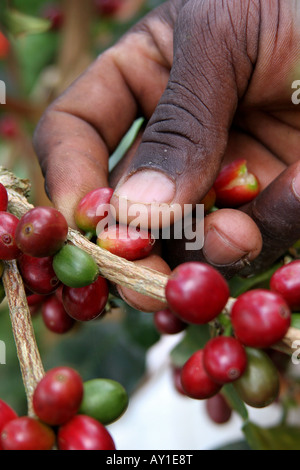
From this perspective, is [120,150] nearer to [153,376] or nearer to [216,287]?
[216,287]

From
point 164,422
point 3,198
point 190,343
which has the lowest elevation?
point 164,422

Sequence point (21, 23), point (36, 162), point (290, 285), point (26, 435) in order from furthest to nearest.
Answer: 1. point (36, 162)
2. point (21, 23)
3. point (290, 285)
4. point (26, 435)

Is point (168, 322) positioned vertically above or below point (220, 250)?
below

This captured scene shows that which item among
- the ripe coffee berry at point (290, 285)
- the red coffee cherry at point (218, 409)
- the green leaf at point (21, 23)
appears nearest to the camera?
the ripe coffee berry at point (290, 285)

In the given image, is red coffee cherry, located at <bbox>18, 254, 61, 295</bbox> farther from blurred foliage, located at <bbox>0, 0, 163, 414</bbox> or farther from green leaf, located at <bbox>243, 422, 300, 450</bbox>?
green leaf, located at <bbox>243, 422, 300, 450</bbox>

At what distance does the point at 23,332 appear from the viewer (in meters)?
0.75

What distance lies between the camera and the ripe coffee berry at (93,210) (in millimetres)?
974

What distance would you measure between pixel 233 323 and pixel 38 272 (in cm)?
36

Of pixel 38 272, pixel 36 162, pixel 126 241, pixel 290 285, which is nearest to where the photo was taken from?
pixel 290 285

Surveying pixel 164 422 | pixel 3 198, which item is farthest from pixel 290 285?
pixel 164 422

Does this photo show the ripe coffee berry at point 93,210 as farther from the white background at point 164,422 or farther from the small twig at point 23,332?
the white background at point 164,422

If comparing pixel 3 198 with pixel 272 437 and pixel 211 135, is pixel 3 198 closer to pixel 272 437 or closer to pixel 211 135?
pixel 211 135

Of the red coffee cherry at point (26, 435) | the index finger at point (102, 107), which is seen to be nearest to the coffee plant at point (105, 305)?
the red coffee cherry at point (26, 435)

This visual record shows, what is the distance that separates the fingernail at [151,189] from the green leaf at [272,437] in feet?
2.34
